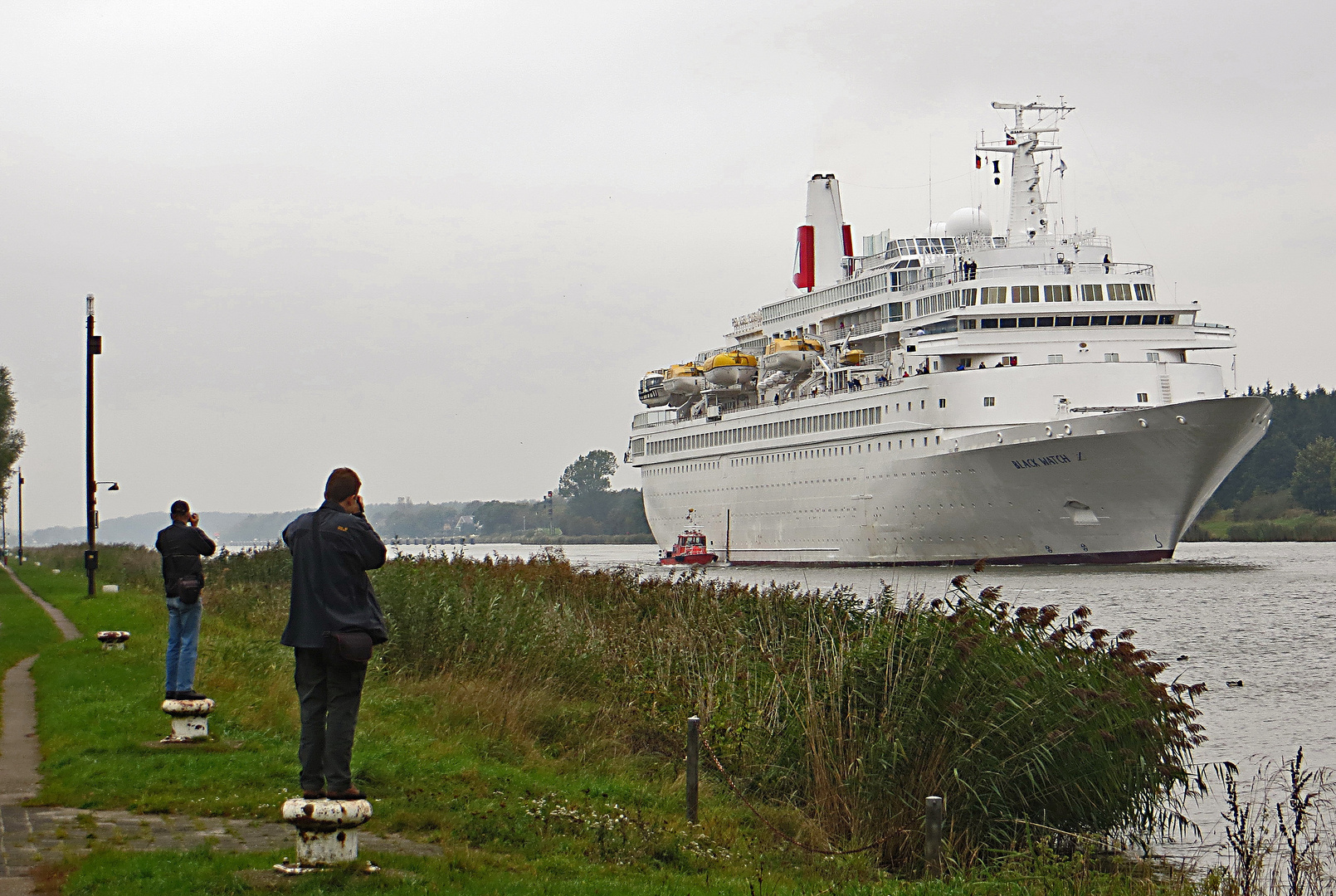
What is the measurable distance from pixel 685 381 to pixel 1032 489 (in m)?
35.2

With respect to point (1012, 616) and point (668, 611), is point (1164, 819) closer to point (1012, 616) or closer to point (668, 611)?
point (1012, 616)

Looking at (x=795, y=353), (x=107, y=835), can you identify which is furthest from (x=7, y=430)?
(x=107, y=835)

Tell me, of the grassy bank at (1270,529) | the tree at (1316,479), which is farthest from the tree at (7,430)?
the tree at (1316,479)

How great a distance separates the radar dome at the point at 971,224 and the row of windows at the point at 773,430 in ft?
38.0

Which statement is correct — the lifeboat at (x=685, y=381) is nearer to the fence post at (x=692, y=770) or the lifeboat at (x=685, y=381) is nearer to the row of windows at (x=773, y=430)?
the row of windows at (x=773, y=430)

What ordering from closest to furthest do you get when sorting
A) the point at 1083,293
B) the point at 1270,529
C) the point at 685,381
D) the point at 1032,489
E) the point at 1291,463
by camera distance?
the point at 1032,489
the point at 1083,293
the point at 685,381
the point at 1270,529
the point at 1291,463

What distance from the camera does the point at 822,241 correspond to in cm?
7775

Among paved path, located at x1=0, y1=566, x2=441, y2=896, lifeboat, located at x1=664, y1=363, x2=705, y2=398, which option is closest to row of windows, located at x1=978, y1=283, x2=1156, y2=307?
lifeboat, located at x1=664, y1=363, x2=705, y2=398

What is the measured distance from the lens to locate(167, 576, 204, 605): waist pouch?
12.8 meters

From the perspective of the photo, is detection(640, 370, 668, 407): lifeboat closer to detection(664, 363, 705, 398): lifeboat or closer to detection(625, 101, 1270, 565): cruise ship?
detection(664, 363, 705, 398): lifeboat

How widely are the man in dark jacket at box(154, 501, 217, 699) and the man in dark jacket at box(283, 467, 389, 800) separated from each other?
15.5 ft

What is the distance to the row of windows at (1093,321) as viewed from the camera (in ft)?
170

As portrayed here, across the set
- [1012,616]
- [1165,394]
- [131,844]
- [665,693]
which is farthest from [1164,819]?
[1165,394]

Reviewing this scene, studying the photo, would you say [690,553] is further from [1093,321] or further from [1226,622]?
[1226,622]
